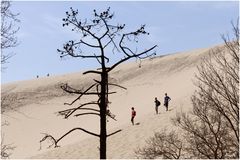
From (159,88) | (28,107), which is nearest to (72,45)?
(159,88)

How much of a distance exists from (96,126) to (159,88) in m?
10.1

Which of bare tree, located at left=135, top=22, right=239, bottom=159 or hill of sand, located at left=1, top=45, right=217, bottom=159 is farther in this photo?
hill of sand, located at left=1, top=45, right=217, bottom=159

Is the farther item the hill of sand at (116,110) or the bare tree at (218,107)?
the hill of sand at (116,110)

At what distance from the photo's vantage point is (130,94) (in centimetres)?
5512

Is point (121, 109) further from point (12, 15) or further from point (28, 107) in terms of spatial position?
point (12, 15)

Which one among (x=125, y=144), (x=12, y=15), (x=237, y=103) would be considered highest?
(x=12, y=15)

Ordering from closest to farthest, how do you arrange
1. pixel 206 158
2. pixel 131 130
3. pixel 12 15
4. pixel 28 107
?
pixel 12 15
pixel 206 158
pixel 131 130
pixel 28 107

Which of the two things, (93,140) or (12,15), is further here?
(93,140)

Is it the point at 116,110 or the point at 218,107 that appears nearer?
the point at 218,107

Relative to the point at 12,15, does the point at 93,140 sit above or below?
below

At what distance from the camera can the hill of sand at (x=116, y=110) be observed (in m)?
28.1

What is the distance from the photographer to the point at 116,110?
49875 mm

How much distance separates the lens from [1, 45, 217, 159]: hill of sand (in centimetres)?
2810

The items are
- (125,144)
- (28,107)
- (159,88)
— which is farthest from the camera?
(28,107)
